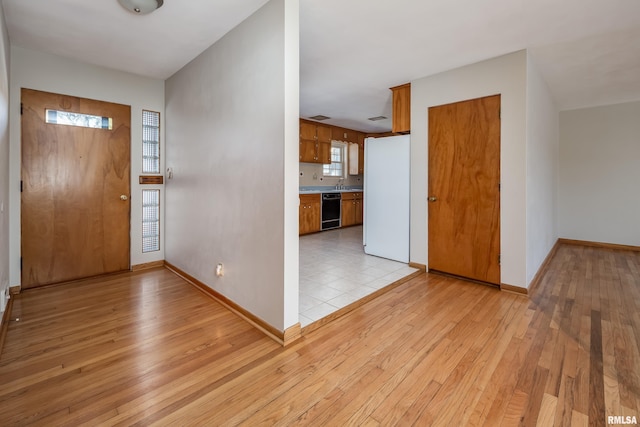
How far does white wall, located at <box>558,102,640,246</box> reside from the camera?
5.02m

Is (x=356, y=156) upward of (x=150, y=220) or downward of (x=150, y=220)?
upward

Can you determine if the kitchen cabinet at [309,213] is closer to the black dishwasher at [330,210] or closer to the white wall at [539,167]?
the black dishwasher at [330,210]

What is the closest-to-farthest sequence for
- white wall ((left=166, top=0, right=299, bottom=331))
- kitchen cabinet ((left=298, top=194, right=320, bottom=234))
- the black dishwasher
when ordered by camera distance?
white wall ((left=166, top=0, right=299, bottom=331)), kitchen cabinet ((left=298, top=194, right=320, bottom=234)), the black dishwasher

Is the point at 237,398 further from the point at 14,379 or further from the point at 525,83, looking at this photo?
the point at 525,83

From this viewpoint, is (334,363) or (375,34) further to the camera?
(375,34)

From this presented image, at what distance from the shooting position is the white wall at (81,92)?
3062 millimetres

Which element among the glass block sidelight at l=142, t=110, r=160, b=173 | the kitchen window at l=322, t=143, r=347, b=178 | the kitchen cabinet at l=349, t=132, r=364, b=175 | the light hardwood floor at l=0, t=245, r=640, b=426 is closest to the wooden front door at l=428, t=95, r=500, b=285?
the light hardwood floor at l=0, t=245, r=640, b=426

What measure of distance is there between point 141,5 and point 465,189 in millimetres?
3495

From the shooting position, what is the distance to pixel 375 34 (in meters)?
2.72

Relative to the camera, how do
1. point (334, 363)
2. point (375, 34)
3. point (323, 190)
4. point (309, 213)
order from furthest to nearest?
point (323, 190)
point (309, 213)
point (375, 34)
point (334, 363)

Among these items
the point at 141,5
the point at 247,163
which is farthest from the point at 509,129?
the point at 141,5

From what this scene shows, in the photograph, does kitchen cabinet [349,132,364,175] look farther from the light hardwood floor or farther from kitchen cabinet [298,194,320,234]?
the light hardwood floor

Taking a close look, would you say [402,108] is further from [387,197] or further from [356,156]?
[356,156]

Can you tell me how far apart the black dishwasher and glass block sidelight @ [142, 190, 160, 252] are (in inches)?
138
